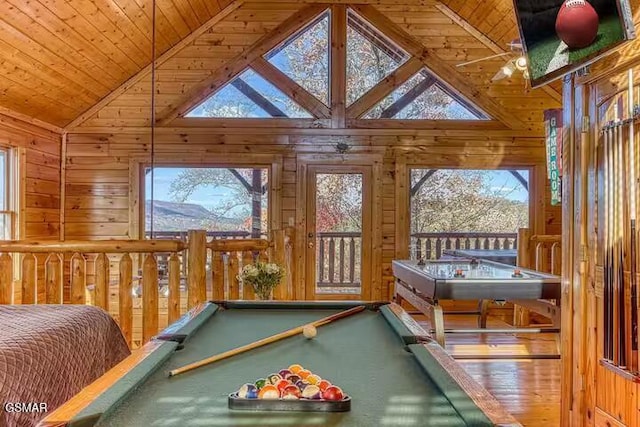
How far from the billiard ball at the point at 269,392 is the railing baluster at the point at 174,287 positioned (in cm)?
231

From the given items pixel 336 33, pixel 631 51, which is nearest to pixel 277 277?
pixel 631 51

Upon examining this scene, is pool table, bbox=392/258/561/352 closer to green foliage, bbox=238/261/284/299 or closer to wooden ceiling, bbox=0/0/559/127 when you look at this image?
green foliage, bbox=238/261/284/299

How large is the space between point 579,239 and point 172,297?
8.71ft

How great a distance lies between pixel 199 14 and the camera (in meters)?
5.94

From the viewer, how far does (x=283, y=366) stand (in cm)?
171

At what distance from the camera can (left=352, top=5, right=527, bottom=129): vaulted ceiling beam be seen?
20.9 ft

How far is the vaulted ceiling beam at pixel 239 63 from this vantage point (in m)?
6.33

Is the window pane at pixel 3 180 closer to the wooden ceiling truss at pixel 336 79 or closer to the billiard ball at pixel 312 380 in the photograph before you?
the wooden ceiling truss at pixel 336 79

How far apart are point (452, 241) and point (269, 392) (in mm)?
5546

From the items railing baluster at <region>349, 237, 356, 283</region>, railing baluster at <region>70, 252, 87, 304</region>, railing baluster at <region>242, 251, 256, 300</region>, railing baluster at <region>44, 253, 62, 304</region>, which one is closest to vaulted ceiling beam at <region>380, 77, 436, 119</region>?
railing baluster at <region>349, 237, 356, 283</region>

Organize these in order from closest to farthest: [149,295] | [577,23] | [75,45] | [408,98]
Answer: [577,23], [149,295], [75,45], [408,98]

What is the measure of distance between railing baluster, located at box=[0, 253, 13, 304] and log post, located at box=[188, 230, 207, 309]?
3.97ft

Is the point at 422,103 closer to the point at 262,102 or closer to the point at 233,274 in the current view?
the point at 262,102

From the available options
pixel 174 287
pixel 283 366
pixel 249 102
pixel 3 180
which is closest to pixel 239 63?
pixel 249 102
